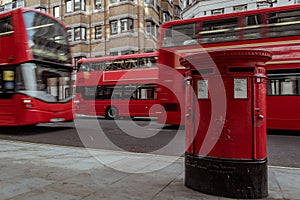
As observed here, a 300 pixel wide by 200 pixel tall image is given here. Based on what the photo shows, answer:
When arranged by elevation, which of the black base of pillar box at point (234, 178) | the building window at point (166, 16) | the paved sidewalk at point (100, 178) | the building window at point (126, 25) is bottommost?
the paved sidewalk at point (100, 178)

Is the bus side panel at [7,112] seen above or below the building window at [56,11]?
below

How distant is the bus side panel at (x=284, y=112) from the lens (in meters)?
9.30

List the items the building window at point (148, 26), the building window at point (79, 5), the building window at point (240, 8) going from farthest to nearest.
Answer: the building window at point (79, 5) → the building window at point (148, 26) → the building window at point (240, 8)

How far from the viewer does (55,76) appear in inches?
416

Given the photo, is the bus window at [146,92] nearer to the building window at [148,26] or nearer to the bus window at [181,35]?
the bus window at [181,35]

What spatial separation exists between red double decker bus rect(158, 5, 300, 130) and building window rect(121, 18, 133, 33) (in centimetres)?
1509

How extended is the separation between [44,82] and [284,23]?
905cm

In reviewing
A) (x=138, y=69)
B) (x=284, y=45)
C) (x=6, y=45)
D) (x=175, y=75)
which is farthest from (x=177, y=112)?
(x=6, y=45)

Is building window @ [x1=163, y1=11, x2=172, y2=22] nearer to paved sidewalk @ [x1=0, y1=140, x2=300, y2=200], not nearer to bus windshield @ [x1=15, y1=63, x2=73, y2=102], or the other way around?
bus windshield @ [x1=15, y1=63, x2=73, y2=102]

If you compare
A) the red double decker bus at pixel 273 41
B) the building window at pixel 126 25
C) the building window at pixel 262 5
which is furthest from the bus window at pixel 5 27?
the building window at pixel 262 5

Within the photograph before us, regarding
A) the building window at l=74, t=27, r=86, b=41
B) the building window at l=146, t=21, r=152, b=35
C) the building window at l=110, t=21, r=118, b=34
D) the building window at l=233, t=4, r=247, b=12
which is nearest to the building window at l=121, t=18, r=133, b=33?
the building window at l=110, t=21, r=118, b=34

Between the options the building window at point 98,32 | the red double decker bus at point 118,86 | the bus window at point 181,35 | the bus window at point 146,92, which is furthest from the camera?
the building window at point 98,32

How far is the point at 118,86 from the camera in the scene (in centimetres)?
1669

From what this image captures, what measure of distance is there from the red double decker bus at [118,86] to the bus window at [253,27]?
6.39m
